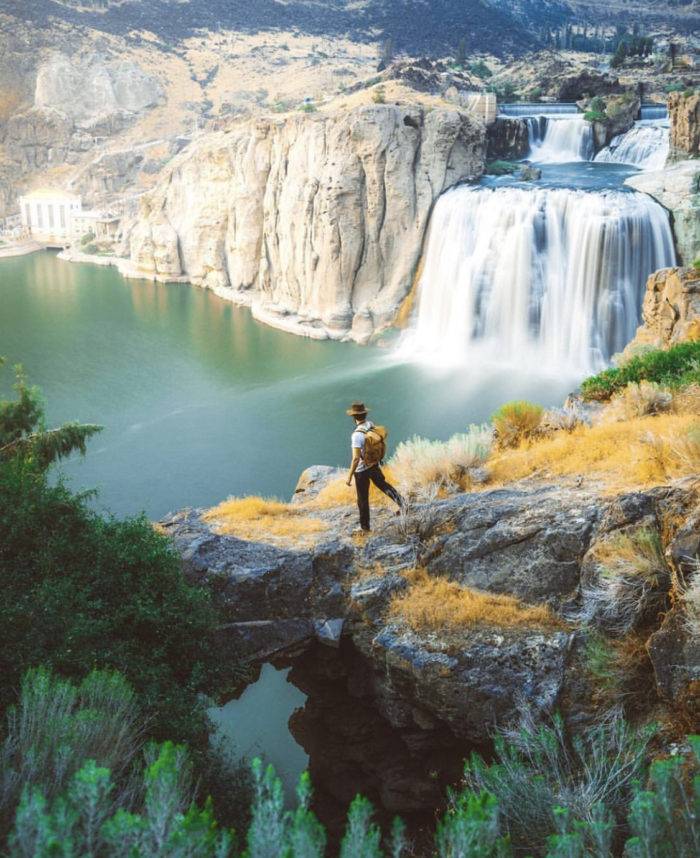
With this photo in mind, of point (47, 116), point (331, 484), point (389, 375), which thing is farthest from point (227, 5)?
point (331, 484)

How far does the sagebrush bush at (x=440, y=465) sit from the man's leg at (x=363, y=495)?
1050 mm

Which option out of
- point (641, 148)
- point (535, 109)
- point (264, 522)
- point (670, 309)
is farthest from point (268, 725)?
point (535, 109)

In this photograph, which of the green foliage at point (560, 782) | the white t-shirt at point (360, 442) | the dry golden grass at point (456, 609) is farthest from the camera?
the white t-shirt at point (360, 442)

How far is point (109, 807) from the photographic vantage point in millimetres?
4254

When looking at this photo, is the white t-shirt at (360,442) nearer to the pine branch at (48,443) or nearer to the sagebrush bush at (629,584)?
the sagebrush bush at (629,584)

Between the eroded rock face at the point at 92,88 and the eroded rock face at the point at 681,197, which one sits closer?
the eroded rock face at the point at 681,197

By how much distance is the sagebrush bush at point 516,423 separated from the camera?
445 inches

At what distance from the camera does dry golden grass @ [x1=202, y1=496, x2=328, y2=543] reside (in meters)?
9.88

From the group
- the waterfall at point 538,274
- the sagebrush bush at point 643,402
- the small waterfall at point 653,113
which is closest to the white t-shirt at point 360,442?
the sagebrush bush at point 643,402

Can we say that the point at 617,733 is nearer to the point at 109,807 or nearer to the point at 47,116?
the point at 109,807

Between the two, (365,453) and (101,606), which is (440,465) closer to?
(365,453)

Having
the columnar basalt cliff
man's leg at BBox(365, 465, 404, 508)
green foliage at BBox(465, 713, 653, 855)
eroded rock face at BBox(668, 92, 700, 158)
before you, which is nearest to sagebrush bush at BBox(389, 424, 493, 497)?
man's leg at BBox(365, 465, 404, 508)

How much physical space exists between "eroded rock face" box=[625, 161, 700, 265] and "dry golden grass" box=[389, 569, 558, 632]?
18.8 m

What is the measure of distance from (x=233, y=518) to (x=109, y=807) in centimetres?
643
